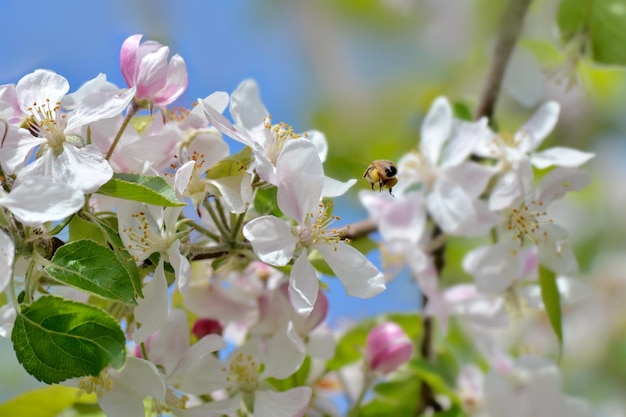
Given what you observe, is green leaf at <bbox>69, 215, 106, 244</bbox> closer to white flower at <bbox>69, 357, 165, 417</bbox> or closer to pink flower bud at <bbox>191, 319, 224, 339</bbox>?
white flower at <bbox>69, 357, 165, 417</bbox>

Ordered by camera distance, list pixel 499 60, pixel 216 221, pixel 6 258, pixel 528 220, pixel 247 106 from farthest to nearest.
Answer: pixel 499 60 < pixel 528 220 < pixel 247 106 < pixel 216 221 < pixel 6 258

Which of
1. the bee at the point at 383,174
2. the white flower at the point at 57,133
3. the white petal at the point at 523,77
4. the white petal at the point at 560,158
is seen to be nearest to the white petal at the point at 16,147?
the white flower at the point at 57,133

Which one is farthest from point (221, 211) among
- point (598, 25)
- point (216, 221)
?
point (598, 25)

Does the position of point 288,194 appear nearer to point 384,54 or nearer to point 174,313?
point 174,313

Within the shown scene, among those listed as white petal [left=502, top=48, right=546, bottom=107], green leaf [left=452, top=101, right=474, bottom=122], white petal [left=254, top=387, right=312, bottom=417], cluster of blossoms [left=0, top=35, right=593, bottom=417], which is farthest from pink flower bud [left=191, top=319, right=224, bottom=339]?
white petal [left=502, top=48, right=546, bottom=107]

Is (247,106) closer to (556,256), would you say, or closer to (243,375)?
(243,375)
